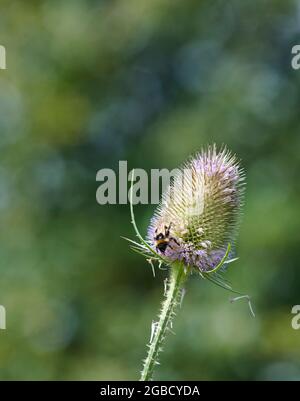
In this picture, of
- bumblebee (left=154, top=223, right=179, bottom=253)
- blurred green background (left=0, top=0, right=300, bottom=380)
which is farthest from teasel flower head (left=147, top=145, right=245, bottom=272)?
blurred green background (left=0, top=0, right=300, bottom=380)

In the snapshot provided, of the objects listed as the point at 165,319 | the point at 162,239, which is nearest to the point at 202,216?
the point at 162,239

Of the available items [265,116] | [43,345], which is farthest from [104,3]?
[43,345]

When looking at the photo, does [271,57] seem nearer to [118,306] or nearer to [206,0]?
[206,0]

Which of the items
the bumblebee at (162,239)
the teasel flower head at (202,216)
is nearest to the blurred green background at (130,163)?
the teasel flower head at (202,216)

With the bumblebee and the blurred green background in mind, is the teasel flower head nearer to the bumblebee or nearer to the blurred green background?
the bumblebee

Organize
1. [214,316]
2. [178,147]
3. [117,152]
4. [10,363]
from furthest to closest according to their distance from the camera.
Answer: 1. [117,152]
2. [178,147]
3. [10,363]
4. [214,316]

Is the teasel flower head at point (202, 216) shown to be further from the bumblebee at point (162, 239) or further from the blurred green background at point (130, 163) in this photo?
the blurred green background at point (130, 163)
